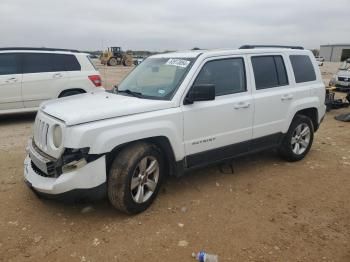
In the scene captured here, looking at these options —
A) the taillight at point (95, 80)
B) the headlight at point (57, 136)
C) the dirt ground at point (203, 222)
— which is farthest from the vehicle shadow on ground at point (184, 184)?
the taillight at point (95, 80)

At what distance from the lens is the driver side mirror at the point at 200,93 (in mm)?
3969

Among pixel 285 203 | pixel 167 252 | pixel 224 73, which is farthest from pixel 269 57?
pixel 167 252

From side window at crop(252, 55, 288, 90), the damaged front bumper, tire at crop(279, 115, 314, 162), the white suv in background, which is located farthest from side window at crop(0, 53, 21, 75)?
tire at crop(279, 115, 314, 162)

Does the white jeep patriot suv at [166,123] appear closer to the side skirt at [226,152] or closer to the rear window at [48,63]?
the side skirt at [226,152]

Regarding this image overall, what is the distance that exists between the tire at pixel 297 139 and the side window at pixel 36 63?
618 centimetres

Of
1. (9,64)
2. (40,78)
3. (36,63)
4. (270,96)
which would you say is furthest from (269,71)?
(9,64)

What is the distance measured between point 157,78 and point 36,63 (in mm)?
5378

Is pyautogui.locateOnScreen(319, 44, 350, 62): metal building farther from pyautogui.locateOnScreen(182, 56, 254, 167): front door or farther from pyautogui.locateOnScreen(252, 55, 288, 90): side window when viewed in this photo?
pyautogui.locateOnScreen(182, 56, 254, 167): front door

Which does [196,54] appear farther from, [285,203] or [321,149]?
[321,149]

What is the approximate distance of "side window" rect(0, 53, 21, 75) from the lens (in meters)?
8.34

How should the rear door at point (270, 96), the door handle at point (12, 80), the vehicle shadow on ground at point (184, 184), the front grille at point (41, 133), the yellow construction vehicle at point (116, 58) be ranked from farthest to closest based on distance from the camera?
the yellow construction vehicle at point (116, 58) → the door handle at point (12, 80) → the rear door at point (270, 96) → the vehicle shadow on ground at point (184, 184) → the front grille at point (41, 133)

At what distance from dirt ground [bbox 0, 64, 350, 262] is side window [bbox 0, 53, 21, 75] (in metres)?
3.88

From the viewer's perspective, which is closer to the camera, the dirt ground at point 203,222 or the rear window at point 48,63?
the dirt ground at point 203,222

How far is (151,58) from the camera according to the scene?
5172 mm
